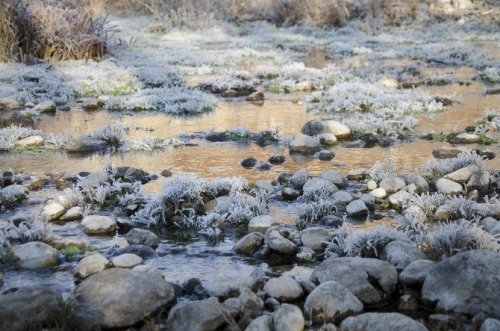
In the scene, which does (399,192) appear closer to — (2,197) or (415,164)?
(415,164)

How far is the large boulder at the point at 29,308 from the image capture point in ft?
10.9

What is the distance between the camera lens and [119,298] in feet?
11.7

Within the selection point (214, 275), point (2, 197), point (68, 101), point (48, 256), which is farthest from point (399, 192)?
point (68, 101)

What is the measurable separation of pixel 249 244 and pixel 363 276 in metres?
1.03

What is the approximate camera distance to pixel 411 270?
157 inches

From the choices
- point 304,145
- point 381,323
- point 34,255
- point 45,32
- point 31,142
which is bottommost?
point 31,142

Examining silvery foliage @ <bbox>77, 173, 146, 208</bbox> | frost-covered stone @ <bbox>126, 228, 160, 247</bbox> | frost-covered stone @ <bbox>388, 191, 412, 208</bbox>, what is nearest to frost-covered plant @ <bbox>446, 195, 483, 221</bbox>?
frost-covered stone @ <bbox>388, 191, 412, 208</bbox>

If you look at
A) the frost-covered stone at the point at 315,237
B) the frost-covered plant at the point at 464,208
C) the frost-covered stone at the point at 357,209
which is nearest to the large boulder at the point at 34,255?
the frost-covered stone at the point at 315,237

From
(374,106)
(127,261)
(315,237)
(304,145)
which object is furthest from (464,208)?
(374,106)

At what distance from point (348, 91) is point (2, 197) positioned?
7384 millimetres

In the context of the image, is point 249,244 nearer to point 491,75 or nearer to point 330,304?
point 330,304

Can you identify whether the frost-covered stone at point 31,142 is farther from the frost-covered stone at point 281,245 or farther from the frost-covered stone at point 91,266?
the frost-covered stone at point 281,245

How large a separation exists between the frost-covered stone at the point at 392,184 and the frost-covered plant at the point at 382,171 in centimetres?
16

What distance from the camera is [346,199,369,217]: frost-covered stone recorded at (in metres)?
5.42
